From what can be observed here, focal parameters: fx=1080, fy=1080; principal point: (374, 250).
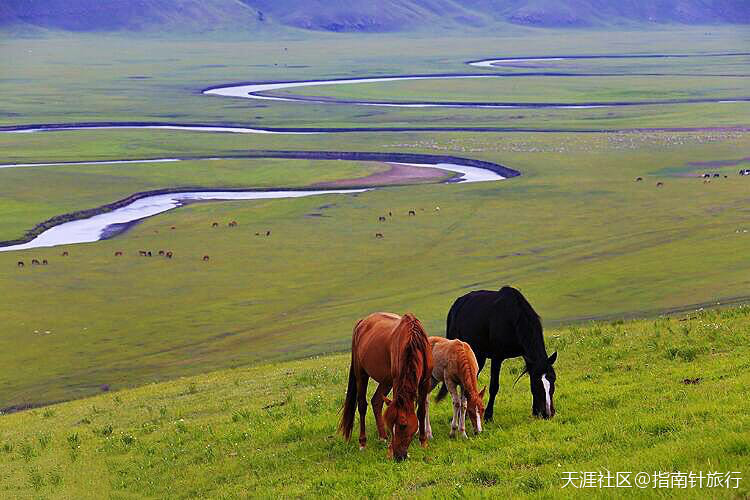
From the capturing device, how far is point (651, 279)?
4531 centimetres

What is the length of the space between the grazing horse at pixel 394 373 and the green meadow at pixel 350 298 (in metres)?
0.43

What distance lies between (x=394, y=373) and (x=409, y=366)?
31 cm

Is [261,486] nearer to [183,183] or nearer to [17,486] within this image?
[17,486]

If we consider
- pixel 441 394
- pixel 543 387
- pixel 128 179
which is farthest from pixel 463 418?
pixel 128 179

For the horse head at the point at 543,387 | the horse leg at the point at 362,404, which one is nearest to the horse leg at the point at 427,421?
the horse leg at the point at 362,404

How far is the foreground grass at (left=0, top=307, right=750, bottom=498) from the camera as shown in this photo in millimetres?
12461

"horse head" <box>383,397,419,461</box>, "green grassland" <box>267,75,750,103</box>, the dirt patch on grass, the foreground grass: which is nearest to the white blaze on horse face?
the foreground grass

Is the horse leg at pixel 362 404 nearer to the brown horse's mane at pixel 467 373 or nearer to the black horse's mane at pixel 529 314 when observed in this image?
the brown horse's mane at pixel 467 373

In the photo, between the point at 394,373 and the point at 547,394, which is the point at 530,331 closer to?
the point at 547,394

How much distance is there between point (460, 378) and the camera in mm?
14695

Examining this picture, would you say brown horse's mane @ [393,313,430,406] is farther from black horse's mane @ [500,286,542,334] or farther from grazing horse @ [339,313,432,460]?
black horse's mane @ [500,286,542,334]

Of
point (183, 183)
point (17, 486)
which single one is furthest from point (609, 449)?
point (183, 183)

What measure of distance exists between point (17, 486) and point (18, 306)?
31.9 m

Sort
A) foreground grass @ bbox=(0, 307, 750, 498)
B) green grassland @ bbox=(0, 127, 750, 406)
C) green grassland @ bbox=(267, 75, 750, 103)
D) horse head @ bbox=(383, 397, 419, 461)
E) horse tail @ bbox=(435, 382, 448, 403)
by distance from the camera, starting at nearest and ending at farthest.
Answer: foreground grass @ bbox=(0, 307, 750, 498) < horse head @ bbox=(383, 397, 419, 461) < horse tail @ bbox=(435, 382, 448, 403) < green grassland @ bbox=(0, 127, 750, 406) < green grassland @ bbox=(267, 75, 750, 103)
